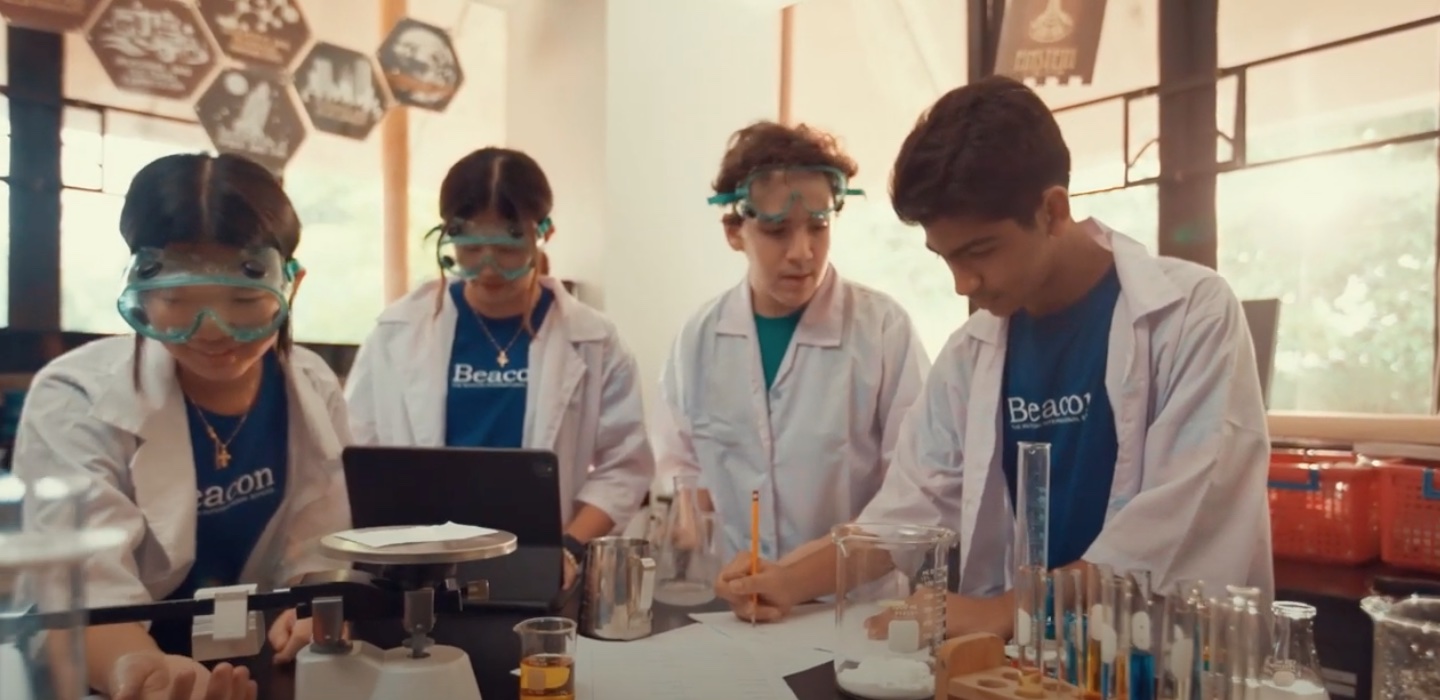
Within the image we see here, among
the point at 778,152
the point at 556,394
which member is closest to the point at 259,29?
the point at 556,394

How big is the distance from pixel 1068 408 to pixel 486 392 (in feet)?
4.06

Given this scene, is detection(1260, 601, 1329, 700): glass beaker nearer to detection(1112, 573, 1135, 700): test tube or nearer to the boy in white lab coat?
detection(1112, 573, 1135, 700): test tube

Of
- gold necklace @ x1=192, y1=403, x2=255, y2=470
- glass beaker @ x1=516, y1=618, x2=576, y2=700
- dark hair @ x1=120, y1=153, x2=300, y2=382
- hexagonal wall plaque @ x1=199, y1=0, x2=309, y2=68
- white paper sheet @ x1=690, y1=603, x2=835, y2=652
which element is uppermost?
hexagonal wall plaque @ x1=199, y1=0, x2=309, y2=68

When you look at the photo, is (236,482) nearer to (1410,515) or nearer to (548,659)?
(548,659)

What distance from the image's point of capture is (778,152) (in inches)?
82.9

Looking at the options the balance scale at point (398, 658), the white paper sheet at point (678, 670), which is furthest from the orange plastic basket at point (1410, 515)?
the balance scale at point (398, 658)

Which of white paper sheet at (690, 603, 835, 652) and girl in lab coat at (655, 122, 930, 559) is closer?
white paper sheet at (690, 603, 835, 652)

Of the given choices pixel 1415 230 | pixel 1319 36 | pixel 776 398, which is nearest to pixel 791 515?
pixel 776 398

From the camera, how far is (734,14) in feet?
12.5

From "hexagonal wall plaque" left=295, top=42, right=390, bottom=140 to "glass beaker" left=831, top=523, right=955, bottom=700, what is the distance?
2.70m

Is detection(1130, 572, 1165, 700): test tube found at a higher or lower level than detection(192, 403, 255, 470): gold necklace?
lower

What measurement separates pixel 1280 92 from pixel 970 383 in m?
1.74

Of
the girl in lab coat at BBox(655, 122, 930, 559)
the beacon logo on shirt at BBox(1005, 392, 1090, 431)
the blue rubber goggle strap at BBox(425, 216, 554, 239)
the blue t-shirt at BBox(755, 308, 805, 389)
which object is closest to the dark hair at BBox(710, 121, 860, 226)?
the girl in lab coat at BBox(655, 122, 930, 559)

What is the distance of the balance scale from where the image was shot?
0.99 meters
